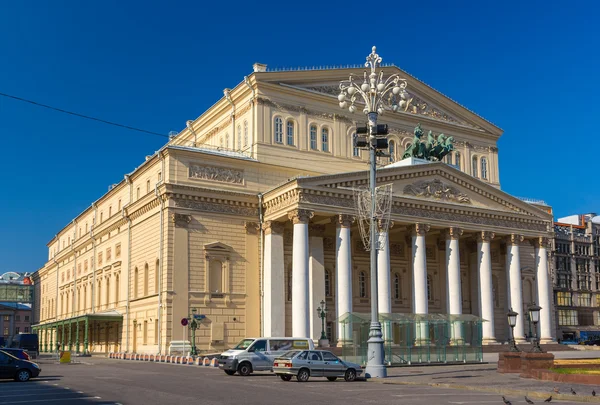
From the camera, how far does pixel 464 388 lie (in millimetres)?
24281

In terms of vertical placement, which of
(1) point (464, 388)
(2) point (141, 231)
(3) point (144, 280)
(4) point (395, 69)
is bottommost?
(1) point (464, 388)

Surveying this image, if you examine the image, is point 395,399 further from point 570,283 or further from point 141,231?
point 570,283

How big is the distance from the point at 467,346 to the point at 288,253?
1418 cm

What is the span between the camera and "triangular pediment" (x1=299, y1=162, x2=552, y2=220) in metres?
48.1

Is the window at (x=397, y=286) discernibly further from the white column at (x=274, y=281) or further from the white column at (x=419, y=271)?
the white column at (x=274, y=281)

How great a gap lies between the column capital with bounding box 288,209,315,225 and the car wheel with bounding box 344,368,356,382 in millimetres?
17768

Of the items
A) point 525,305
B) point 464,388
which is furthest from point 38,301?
point 464,388

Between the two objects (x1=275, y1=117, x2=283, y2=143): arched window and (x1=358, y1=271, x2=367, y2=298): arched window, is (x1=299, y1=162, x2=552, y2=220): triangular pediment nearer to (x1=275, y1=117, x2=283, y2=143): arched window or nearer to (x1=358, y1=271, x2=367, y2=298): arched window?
(x1=275, y1=117, x2=283, y2=143): arched window

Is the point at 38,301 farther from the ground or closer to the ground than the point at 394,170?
closer to the ground

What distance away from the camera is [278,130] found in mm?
52750

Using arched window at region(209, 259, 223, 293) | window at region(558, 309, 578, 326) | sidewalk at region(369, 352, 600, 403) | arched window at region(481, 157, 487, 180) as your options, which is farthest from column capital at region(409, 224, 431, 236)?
window at region(558, 309, 578, 326)

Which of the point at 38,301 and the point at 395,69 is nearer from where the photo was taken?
the point at 395,69

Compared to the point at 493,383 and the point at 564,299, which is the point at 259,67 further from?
the point at 564,299

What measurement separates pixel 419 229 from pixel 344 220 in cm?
637
